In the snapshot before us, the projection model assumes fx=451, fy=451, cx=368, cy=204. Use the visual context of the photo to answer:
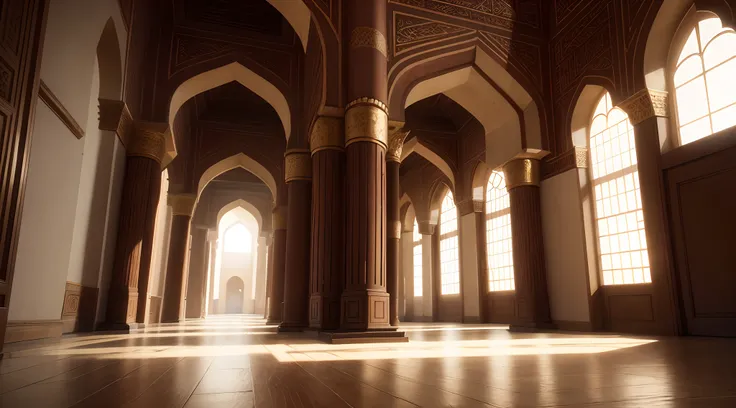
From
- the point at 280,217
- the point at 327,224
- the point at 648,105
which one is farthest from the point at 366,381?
the point at 280,217

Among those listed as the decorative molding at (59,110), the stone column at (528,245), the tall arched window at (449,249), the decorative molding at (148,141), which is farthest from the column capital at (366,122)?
the tall arched window at (449,249)

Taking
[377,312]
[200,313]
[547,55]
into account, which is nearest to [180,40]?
[377,312]

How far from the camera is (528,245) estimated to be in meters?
8.41

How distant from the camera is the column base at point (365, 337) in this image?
4.82m

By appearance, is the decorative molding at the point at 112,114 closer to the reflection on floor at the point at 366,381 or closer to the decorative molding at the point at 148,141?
the decorative molding at the point at 148,141

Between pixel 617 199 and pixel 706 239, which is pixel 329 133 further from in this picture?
pixel 706 239

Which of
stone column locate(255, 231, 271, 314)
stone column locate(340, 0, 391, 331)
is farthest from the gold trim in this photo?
stone column locate(255, 231, 271, 314)

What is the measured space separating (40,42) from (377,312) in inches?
157

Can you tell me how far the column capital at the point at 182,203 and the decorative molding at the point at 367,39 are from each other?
296 inches

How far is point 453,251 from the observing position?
13.8 metres

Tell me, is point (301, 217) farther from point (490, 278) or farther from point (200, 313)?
point (200, 313)

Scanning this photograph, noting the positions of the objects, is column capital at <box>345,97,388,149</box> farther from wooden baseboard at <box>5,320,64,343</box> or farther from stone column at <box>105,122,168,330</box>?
wooden baseboard at <box>5,320,64,343</box>

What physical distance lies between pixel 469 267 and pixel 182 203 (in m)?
7.89

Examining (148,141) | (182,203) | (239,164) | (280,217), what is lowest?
(280,217)
